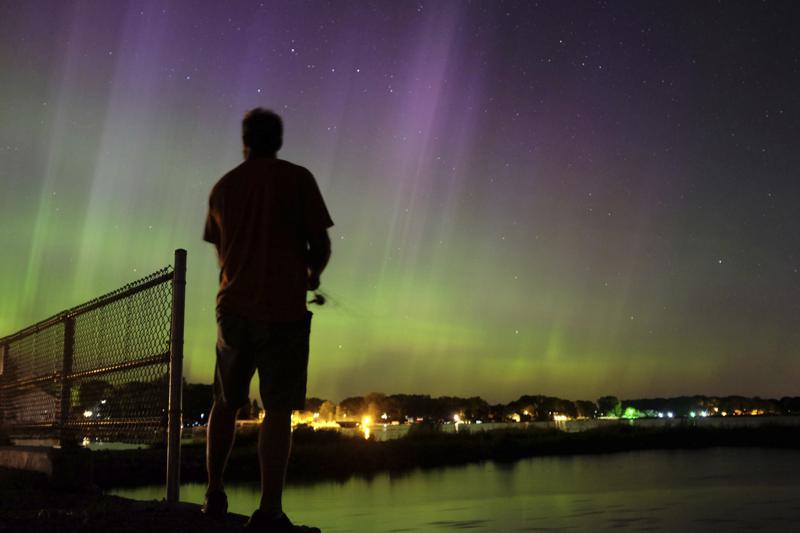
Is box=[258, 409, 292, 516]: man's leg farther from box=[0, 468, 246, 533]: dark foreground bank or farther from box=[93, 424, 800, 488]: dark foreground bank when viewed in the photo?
box=[93, 424, 800, 488]: dark foreground bank

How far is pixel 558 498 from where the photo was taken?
28.5 m

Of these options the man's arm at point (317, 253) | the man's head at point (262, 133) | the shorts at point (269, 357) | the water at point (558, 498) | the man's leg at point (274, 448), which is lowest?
the water at point (558, 498)

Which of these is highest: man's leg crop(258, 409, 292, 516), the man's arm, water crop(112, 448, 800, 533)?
the man's arm

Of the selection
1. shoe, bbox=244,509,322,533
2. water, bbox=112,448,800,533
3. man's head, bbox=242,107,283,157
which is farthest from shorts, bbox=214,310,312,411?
water, bbox=112,448,800,533

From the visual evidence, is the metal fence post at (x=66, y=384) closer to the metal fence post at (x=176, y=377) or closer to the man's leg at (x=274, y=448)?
the metal fence post at (x=176, y=377)

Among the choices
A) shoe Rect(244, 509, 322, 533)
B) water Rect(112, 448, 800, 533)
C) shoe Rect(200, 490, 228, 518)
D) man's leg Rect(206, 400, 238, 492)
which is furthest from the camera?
water Rect(112, 448, 800, 533)

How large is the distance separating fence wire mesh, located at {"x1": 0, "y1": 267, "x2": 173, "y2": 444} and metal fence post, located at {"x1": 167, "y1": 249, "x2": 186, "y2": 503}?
94mm

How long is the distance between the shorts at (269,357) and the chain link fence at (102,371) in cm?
164

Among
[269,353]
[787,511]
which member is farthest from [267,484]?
[787,511]

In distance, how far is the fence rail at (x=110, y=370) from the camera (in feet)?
18.6

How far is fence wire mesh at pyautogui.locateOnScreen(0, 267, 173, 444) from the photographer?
19.4 ft

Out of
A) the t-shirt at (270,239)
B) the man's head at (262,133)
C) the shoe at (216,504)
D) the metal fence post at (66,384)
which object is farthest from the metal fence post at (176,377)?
the metal fence post at (66,384)

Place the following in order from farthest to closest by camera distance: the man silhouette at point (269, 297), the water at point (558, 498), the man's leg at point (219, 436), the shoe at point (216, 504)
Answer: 1. the water at point (558, 498)
2. the shoe at point (216, 504)
3. the man's leg at point (219, 436)
4. the man silhouette at point (269, 297)

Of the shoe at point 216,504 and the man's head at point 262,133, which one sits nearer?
the man's head at point 262,133
